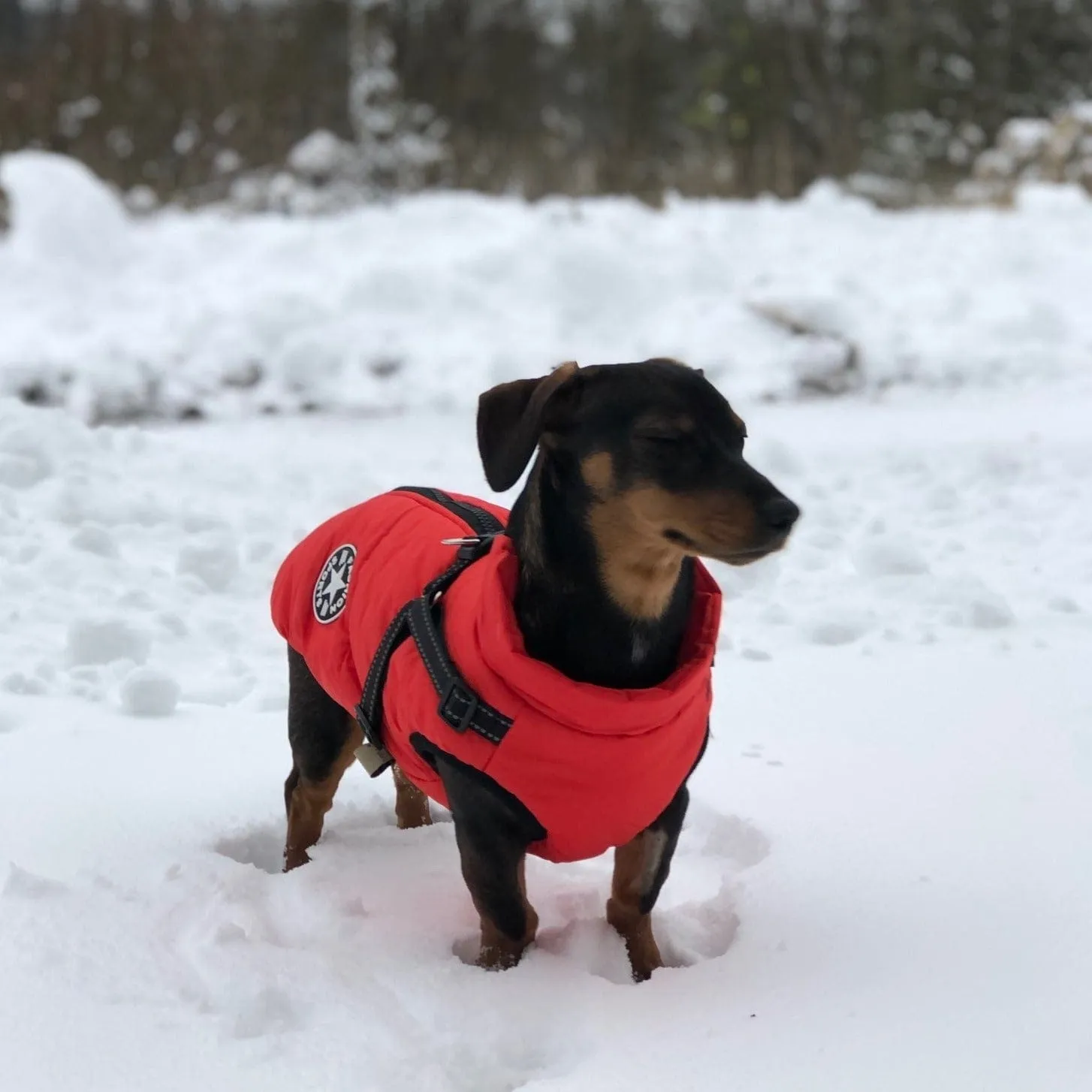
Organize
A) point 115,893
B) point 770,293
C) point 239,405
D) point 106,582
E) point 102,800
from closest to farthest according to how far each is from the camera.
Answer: point 115,893 → point 102,800 → point 106,582 → point 239,405 → point 770,293

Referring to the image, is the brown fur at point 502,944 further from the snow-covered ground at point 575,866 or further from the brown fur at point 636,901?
the brown fur at point 636,901

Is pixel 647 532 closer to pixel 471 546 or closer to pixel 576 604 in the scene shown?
pixel 576 604

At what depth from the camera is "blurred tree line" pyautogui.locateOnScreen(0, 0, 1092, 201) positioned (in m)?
15.8

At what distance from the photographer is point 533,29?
2364cm

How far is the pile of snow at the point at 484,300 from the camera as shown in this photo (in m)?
9.05

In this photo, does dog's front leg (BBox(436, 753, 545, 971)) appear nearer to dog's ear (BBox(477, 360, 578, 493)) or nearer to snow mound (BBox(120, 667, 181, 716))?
dog's ear (BBox(477, 360, 578, 493))

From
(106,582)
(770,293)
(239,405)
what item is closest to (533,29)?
(770,293)

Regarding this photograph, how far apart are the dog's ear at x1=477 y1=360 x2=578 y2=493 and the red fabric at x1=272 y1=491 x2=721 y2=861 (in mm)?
189

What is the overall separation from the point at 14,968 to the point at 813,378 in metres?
7.96

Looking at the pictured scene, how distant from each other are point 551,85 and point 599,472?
76.8ft

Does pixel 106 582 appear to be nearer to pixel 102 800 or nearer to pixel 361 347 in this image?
pixel 102 800

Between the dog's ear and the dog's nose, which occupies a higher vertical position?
the dog's ear

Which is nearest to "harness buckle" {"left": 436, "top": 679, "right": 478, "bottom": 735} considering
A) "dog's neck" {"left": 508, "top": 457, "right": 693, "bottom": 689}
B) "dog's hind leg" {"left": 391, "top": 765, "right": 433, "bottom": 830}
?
"dog's neck" {"left": 508, "top": 457, "right": 693, "bottom": 689}

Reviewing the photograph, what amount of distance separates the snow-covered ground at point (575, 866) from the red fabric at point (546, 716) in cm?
34
